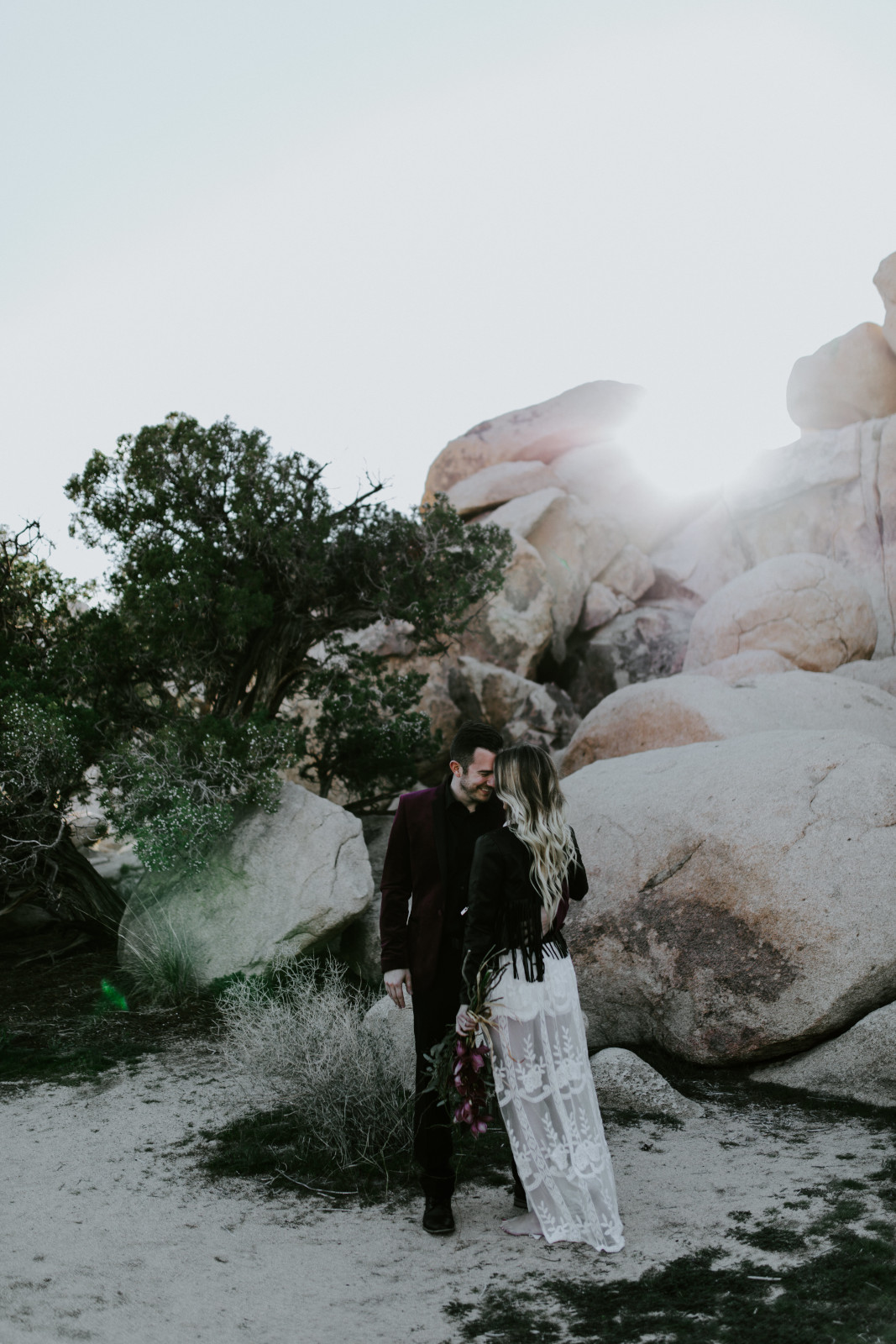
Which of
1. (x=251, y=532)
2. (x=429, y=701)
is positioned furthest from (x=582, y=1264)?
(x=429, y=701)

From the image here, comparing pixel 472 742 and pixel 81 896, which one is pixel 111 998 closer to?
pixel 81 896

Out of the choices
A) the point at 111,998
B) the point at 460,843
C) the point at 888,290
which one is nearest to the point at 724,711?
the point at 111,998

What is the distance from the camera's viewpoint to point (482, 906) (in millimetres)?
3703

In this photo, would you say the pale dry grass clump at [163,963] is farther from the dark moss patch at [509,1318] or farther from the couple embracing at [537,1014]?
the dark moss patch at [509,1318]

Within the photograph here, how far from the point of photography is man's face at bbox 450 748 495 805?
4.09 metres

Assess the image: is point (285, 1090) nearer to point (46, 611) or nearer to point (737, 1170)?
point (737, 1170)

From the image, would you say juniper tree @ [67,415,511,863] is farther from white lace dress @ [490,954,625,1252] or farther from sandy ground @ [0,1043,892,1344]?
white lace dress @ [490,954,625,1252]

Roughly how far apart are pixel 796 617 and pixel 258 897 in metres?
9.72

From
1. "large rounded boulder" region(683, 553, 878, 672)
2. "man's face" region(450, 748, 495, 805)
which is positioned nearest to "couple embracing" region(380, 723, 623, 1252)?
"man's face" region(450, 748, 495, 805)

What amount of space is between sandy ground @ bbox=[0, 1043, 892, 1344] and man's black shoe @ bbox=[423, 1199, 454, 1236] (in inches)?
1.6

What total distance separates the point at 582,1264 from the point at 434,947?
125 cm

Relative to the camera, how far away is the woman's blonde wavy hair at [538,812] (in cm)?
371

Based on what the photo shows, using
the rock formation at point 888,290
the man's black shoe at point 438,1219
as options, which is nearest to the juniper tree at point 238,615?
the man's black shoe at point 438,1219

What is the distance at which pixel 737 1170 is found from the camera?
4430 millimetres
